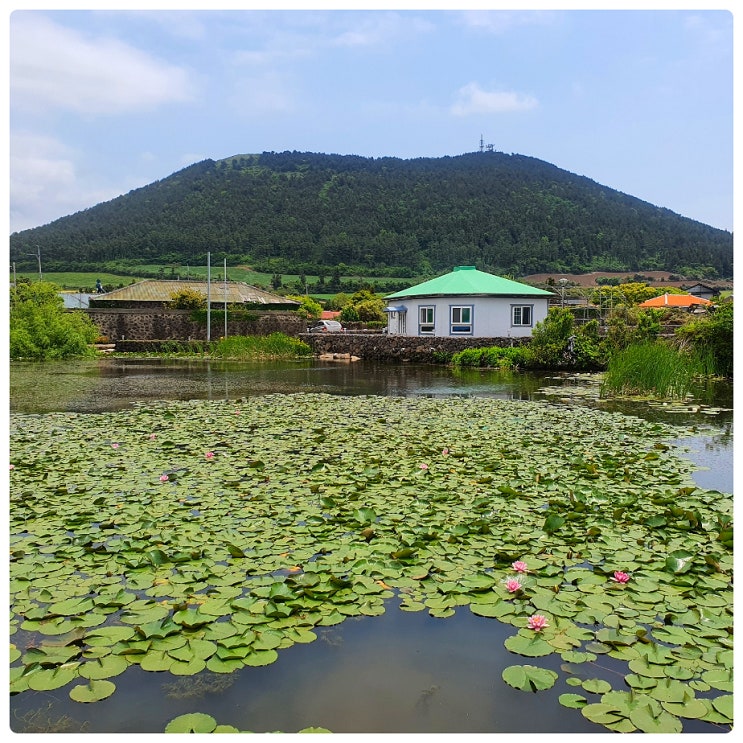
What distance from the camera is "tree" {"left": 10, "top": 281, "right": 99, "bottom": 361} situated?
78.5 feet

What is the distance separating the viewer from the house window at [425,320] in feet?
94.2

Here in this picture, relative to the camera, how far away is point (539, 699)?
2578mm

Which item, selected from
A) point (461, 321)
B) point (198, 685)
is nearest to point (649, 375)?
point (198, 685)

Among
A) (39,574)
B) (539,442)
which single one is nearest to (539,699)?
(39,574)

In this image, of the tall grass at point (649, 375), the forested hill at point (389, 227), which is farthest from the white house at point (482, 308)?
the forested hill at point (389, 227)

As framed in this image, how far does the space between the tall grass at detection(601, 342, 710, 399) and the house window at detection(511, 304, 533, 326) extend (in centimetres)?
1477

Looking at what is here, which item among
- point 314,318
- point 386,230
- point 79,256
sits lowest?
point 314,318

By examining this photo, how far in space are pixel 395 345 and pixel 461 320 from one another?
9.91 feet

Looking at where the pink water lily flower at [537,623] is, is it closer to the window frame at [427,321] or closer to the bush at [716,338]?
the bush at [716,338]

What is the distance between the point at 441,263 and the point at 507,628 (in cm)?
7289

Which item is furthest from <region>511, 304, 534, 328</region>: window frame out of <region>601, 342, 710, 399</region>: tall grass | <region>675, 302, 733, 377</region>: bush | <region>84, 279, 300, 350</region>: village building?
<region>601, 342, 710, 399</region>: tall grass

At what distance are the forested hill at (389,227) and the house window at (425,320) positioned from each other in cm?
4263

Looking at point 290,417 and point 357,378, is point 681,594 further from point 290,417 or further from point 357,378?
point 357,378

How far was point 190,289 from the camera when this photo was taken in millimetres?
38312
